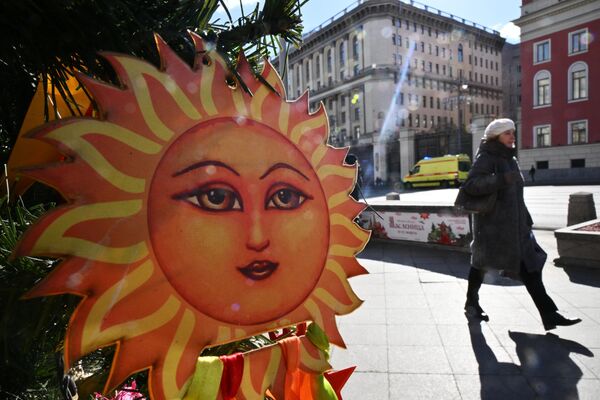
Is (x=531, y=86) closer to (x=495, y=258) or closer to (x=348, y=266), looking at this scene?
(x=495, y=258)

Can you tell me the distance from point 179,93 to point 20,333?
1.86ft

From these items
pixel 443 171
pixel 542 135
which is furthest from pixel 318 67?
pixel 443 171

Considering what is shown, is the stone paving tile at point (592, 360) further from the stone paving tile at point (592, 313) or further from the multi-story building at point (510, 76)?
the multi-story building at point (510, 76)

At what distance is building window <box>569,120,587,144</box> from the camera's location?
2959 centimetres

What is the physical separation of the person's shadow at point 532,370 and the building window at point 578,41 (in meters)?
33.4

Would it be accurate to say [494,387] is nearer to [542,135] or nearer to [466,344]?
[466,344]

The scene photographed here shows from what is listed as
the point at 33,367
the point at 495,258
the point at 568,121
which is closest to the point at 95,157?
the point at 33,367

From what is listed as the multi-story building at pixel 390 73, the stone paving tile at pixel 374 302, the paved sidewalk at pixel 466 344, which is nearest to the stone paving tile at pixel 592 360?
the paved sidewalk at pixel 466 344

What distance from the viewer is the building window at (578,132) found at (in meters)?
29.6

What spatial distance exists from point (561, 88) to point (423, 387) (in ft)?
114

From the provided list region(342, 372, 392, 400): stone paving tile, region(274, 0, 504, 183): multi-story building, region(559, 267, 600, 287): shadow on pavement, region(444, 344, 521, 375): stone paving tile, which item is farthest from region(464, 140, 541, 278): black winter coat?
region(274, 0, 504, 183): multi-story building

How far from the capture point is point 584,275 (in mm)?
5586

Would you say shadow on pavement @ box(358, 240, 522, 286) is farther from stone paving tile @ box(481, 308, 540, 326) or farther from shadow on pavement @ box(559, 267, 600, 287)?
stone paving tile @ box(481, 308, 540, 326)

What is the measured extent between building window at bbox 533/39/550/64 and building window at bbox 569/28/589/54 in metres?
1.55
